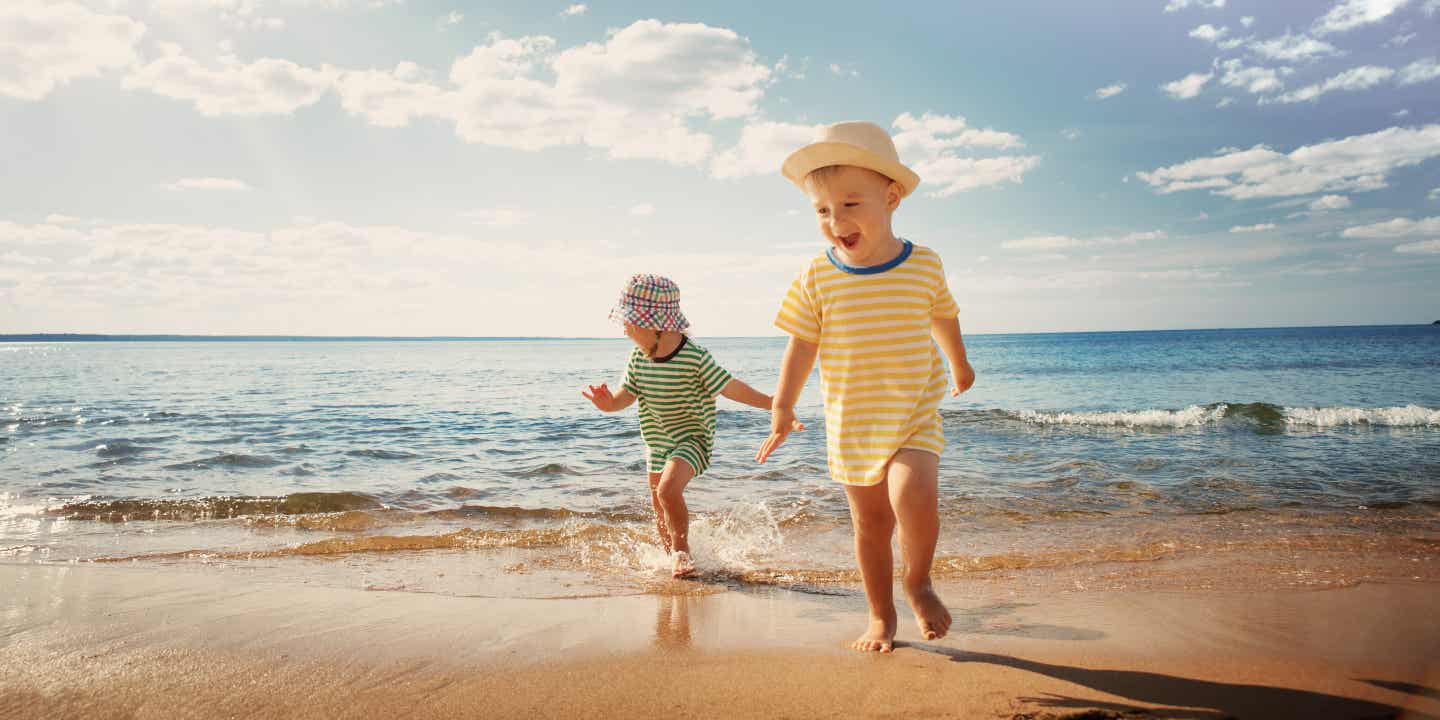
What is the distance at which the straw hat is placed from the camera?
2.62m

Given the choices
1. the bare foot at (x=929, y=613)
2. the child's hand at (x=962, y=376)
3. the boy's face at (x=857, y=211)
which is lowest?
the bare foot at (x=929, y=613)

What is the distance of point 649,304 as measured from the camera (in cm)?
425

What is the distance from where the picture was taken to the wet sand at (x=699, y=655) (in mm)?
2361

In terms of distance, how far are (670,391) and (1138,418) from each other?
12447 millimetres

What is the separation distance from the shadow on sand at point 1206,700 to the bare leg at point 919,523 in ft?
1.18

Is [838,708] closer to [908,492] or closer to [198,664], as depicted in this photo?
[908,492]

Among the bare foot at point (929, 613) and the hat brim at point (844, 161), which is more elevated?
the hat brim at point (844, 161)

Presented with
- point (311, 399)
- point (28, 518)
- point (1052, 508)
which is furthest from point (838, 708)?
point (311, 399)

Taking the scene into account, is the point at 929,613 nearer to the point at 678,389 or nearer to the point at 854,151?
the point at 854,151

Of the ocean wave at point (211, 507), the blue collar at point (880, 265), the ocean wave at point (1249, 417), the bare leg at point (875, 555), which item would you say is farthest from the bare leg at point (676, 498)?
the ocean wave at point (1249, 417)

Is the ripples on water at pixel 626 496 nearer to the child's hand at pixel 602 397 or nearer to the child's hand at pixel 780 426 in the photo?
the child's hand at pixel 602 397

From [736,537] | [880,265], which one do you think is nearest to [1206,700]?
[880,265]

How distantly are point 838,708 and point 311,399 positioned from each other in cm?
1777

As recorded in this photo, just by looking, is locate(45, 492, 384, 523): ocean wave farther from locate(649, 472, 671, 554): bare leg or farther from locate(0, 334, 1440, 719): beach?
locate(649, 472, 671, 554): bare leg
